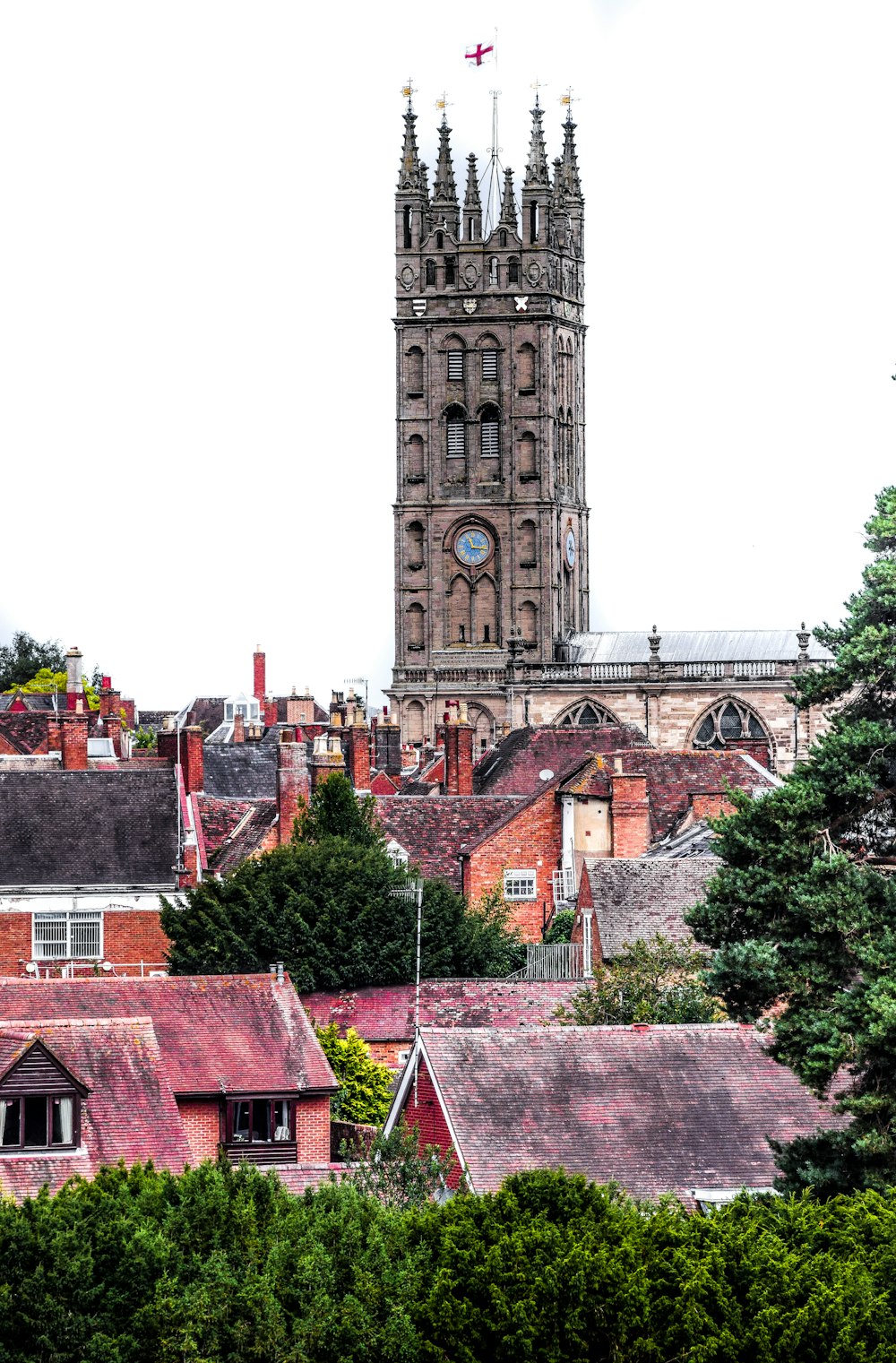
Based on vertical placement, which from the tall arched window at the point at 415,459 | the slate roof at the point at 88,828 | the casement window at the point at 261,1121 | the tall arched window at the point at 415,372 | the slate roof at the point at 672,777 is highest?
the tall arched window at the point at 415,372

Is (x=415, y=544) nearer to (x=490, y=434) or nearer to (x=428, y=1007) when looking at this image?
(x=490, y=434)

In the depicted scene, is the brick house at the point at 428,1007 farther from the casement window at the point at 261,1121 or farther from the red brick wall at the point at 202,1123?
the red brick wall at the point at 202,1123

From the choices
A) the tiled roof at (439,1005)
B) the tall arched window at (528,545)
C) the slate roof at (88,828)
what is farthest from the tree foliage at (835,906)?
the tall arched window at (528,545)

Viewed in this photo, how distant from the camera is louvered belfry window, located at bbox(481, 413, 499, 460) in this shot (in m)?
125

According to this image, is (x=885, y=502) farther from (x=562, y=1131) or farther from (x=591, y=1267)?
(x=591, y=1267)

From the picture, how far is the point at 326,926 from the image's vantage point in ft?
176

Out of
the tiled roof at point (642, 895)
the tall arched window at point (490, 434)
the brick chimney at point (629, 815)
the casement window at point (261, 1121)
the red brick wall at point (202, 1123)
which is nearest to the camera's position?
the red brick wall at point (202, 1123)

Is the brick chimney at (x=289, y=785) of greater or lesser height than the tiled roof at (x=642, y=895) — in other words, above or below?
above

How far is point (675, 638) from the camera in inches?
4638

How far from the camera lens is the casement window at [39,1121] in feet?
109

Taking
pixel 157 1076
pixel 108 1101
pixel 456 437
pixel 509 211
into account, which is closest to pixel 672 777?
pixel 157 1076

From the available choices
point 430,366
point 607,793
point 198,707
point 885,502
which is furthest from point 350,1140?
point 198,707

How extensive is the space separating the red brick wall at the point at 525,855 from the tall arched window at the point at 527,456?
60.0 m

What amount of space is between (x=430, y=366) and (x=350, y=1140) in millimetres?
88240
